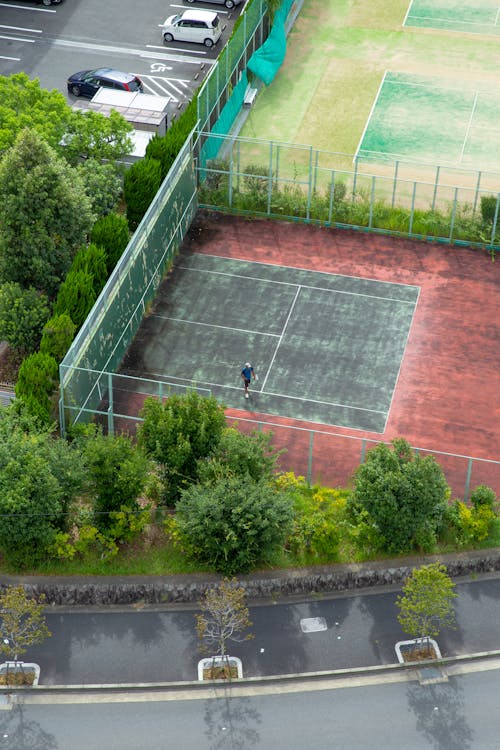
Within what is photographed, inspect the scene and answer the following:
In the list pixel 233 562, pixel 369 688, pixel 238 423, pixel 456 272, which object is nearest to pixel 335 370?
pixel 238 423

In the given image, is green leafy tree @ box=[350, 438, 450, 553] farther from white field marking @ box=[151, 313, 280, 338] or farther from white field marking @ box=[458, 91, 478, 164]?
white field marking @ box=[458, 91, 478, 164]

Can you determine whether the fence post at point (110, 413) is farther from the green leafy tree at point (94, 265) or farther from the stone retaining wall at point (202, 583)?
the stone retaining wall at point (202, 583)

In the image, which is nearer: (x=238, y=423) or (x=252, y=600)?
(x=252, y=600)

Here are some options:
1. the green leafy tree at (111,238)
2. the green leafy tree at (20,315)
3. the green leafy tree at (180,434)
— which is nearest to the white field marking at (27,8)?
the green leafy tree at (111,238)

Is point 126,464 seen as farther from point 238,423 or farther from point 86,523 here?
point 238,423

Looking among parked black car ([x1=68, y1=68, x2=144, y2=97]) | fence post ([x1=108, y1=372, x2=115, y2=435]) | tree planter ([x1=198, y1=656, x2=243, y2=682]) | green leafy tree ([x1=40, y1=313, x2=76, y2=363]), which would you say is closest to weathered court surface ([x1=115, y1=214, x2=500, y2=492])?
fence post ([x1=108, y1=372, x2=115, y2=435])

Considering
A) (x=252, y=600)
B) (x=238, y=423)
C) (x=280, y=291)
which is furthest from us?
(x=280, y=291)
